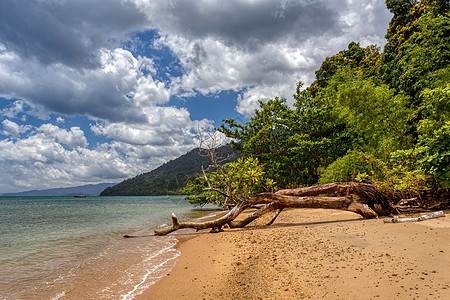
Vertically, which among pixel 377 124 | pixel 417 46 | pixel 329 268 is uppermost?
pixel 417 46

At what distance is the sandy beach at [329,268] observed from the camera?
11.5 ft

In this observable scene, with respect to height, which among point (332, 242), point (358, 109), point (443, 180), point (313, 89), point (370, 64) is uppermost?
Answer: point (370, 64)

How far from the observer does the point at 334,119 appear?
19.9 meters

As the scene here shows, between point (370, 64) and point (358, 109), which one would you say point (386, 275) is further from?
point (370, 64)

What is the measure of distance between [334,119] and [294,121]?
3320mm

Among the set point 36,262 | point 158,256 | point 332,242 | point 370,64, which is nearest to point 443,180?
point 332,242

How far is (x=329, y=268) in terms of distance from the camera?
4.51m

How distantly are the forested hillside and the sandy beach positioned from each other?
2.80 meters

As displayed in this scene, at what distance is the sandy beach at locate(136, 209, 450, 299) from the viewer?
3506 millimetres

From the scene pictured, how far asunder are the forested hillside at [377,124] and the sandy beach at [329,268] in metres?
2.80

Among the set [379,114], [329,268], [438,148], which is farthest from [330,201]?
[329,268]

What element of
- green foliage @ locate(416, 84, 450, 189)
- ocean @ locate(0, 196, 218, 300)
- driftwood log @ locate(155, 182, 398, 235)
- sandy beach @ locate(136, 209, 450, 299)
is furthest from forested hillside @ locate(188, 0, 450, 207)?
ocean @ locate(0, 196, 218, 300)

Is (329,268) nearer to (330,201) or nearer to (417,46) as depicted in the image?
(330,201)

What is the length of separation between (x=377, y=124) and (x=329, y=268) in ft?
34.0
